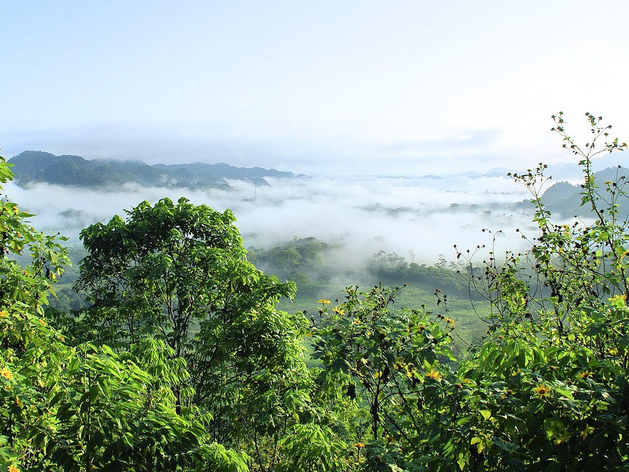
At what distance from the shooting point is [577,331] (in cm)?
509

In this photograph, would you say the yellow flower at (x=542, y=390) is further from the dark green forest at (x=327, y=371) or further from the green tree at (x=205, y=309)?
the green tree at (x=205, y=309)

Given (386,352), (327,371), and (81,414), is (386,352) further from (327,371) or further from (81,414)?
(81,414)

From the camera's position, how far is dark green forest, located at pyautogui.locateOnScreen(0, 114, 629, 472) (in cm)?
324

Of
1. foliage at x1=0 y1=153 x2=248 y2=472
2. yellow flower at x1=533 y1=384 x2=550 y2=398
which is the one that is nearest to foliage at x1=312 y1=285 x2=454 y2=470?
yellow flower at x1=533 y1=384 x2=550 y2=398

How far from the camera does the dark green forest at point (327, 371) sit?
324 centimetres

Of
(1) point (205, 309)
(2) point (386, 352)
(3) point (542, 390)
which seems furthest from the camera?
(1) point (205, 309)

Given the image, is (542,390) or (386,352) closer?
A: (542,390)

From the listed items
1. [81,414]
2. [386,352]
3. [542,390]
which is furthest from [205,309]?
[542,390]

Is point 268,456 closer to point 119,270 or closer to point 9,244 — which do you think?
point 119,270

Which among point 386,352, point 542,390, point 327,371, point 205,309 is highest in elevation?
point 542,390

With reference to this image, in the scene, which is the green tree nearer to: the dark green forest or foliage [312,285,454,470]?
the dark green forest

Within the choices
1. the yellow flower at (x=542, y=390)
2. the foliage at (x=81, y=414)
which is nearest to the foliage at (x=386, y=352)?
the yellow flower at (x=542, y=390)

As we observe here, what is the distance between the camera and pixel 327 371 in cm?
466

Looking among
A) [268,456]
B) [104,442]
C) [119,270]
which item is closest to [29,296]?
[104,442]
